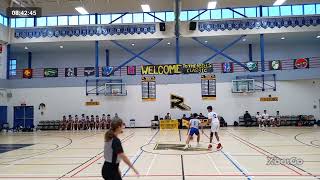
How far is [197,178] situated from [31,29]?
25887 mm

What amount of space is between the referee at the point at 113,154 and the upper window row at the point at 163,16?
85.4ft

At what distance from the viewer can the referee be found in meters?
4.90

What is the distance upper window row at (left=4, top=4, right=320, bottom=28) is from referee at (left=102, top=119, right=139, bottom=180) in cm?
2603

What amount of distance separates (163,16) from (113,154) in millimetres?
27052

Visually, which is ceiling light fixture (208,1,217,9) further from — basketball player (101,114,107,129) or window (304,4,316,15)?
basketball player (101,114,107,129)

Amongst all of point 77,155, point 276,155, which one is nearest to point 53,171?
point 77,155

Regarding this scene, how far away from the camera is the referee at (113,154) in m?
4.90

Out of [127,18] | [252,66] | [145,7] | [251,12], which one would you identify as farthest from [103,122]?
[251,12]

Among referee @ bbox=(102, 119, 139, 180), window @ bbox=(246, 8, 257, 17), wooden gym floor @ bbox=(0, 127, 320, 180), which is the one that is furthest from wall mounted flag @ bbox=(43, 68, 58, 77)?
referee @ bbox=(102, 119, 139, 180)

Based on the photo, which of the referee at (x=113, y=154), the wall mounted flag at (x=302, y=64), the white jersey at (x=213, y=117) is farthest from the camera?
the wall mounted flag at (x=302, y=64)

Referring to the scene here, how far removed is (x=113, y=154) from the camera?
16.1ft

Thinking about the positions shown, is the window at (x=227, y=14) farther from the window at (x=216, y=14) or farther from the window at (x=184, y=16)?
the window at (x=184, y=16)

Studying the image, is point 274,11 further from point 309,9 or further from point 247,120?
point 247,120

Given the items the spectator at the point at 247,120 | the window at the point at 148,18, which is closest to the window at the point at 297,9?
the spectator at the point at 247,120
